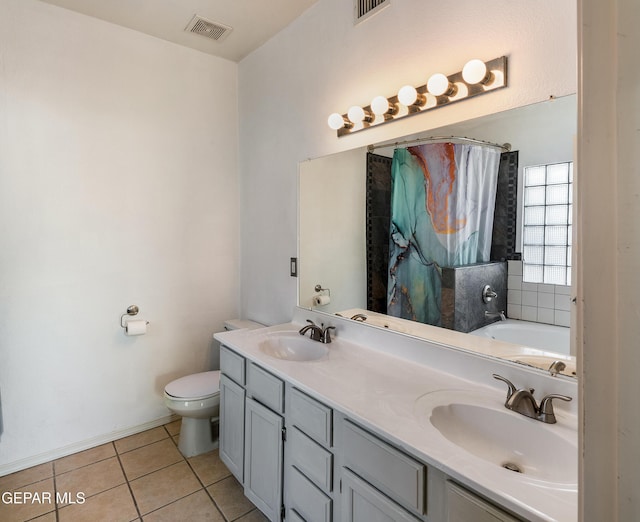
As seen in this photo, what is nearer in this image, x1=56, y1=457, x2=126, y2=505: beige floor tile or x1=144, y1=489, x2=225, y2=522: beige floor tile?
x1=144, y1=489, x2=225, y2=522: beige floor tile

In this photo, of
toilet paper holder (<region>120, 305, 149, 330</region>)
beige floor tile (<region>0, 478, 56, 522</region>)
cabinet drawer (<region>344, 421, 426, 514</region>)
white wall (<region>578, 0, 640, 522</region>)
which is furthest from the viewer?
toilet paper holder (<region>120, 305, 149, 330</region>)

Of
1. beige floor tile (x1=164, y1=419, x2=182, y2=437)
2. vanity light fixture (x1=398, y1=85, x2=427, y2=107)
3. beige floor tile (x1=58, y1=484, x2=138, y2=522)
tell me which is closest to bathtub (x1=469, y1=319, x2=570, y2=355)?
vanity light fixture (x1=398, y1=85, x2=427, y2=107)

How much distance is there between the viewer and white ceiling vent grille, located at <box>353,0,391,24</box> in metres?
1.75

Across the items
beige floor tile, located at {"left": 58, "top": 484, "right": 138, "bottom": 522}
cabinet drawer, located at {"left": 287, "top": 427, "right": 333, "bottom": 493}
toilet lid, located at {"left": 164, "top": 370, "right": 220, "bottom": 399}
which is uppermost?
cabinet drawer, located at {"left": 287, "top": 427, "right": 333, "bottom": 493}

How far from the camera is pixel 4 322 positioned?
6.88 feet

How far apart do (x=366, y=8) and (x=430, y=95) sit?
2.14 feet

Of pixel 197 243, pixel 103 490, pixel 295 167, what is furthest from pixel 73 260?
pixel 295 167

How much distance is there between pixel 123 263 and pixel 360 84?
1869mm

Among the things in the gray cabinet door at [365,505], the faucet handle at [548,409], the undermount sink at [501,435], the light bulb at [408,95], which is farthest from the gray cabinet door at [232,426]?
the light bulb at [408,95]

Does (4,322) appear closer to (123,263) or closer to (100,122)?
(123,263)

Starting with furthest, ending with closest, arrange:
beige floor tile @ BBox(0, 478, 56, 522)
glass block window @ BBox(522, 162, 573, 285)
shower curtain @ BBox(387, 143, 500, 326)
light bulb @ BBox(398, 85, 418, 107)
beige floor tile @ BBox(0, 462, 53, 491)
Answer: beige floor tile @ BBox(0, 462, 53, 491)
beige floor tile @ BBox(0, 478, 56, 522)
light bulb @ BBox(398, 85, 418, 107)
shower curtain @ BBox(387, 143, 500, 326)
glass block window @ BBox(522, 162, 573, 285)

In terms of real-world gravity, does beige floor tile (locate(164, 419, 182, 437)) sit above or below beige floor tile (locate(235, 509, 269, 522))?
above

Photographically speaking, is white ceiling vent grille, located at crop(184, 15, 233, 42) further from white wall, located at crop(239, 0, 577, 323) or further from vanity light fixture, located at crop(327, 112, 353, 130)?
vanity light fixture, located at crop(327, 112, 353, 130)

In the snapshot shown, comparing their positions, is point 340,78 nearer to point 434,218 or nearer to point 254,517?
point 434,218
